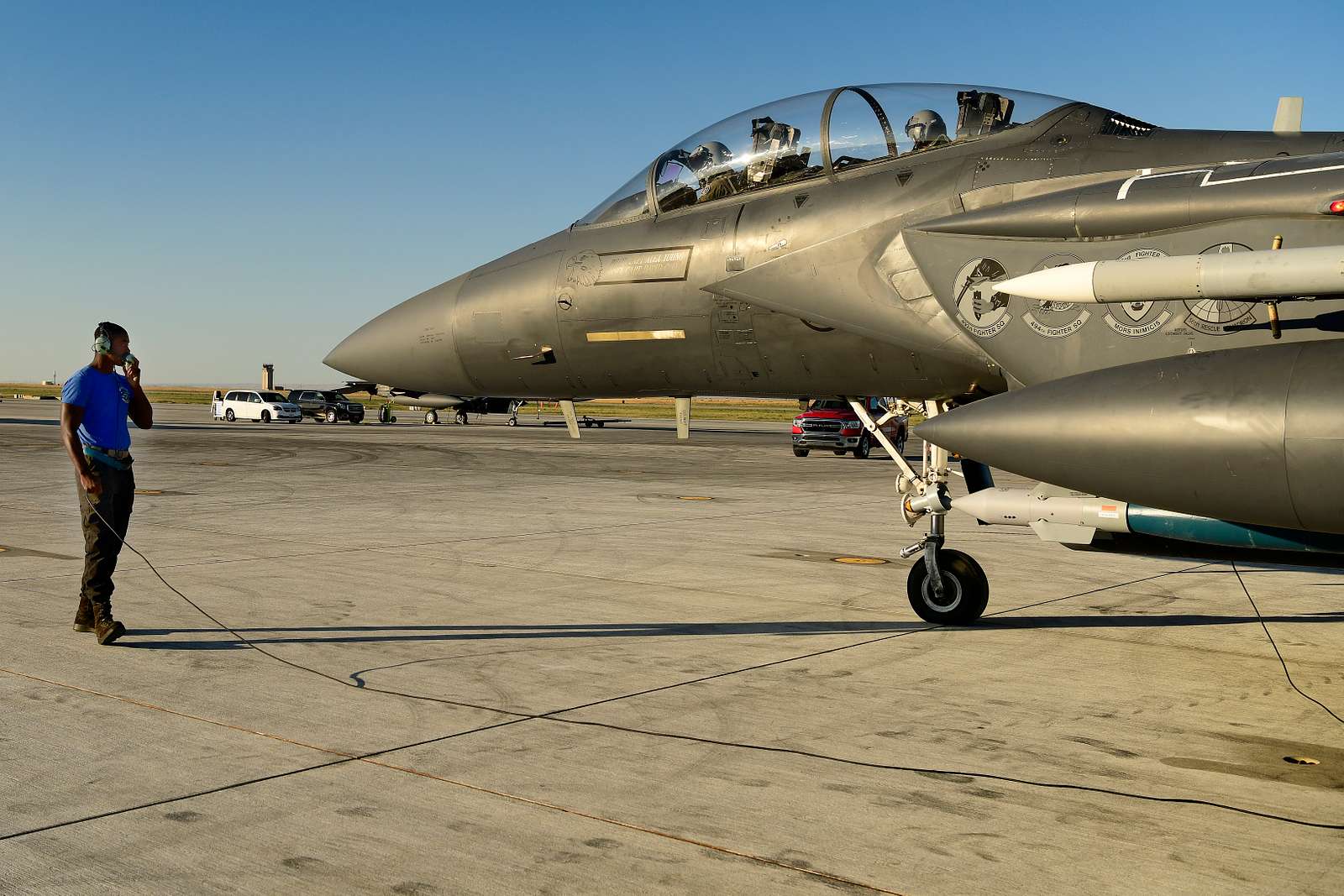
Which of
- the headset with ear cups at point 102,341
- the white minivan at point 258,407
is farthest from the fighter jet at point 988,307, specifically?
the white minivan at point 258,407

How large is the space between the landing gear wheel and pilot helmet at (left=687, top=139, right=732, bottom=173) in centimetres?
358

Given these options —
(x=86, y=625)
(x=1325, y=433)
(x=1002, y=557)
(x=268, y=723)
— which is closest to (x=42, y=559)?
(x=86, y=625)

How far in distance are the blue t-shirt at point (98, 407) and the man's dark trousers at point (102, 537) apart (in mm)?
177

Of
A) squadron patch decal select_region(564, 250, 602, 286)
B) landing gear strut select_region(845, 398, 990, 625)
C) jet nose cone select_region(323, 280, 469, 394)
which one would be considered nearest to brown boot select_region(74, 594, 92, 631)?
jet nose cone select_region(323, 280, 469, 394)

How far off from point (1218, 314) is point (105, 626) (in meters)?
7.45

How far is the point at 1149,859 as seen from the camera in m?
4.36

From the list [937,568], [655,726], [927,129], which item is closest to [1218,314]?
[927,129]

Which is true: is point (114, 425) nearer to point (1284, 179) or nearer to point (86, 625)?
point (86, 625)

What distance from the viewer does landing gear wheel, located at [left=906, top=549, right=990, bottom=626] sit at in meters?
9.11

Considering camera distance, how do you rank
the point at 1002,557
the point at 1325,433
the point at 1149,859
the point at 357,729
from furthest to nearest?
the point at 1002,557 → the point at 357,729 → the point at 1325,433 → the point at 1149,859

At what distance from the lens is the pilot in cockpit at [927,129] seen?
842 centimetres

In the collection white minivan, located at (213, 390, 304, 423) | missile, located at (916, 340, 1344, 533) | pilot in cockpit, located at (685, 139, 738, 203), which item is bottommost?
missile, located at (916, 340, 1344, 533)

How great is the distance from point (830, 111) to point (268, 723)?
19.1ft

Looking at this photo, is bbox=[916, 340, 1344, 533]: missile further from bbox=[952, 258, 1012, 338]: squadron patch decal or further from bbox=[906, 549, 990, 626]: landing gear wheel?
bbox=[906, 549, 990, 626]: landing gear wheel
